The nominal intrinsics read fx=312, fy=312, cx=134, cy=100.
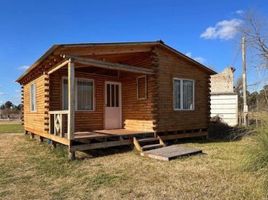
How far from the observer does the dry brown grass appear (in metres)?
5.97

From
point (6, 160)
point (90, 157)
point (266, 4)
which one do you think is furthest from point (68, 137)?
point (266, 4)

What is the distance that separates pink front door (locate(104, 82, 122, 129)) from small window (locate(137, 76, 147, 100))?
1445mm

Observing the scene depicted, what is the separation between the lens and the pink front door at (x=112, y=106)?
46.1 ft

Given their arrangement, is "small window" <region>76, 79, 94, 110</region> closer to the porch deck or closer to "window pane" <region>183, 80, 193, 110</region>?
the porch deck

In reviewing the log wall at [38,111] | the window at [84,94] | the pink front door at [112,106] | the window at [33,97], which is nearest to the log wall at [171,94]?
the pink front door at [112,106]

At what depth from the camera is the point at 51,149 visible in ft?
37.6

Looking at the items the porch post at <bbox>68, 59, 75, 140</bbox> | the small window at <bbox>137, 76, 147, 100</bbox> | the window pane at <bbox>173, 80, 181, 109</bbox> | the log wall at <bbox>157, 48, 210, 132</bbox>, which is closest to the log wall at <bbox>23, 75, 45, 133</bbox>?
the porch post at <bbox>68, 59, 75, 140</bbox>

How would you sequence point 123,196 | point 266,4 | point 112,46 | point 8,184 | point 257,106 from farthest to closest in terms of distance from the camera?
point 266,4
point 112,46
point 8,184
point 257,106
point 123,196

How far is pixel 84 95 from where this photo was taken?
527 inches

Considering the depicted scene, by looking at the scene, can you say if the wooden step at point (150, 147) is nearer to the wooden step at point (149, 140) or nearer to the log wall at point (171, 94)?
the wooden step at point (149, 140)

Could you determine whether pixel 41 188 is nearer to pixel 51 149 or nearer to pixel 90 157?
pixel 90 157

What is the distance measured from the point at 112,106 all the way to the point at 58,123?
3808 mm

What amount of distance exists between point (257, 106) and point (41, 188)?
4845 millimetres

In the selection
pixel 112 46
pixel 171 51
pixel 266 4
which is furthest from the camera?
pixel 171 51
